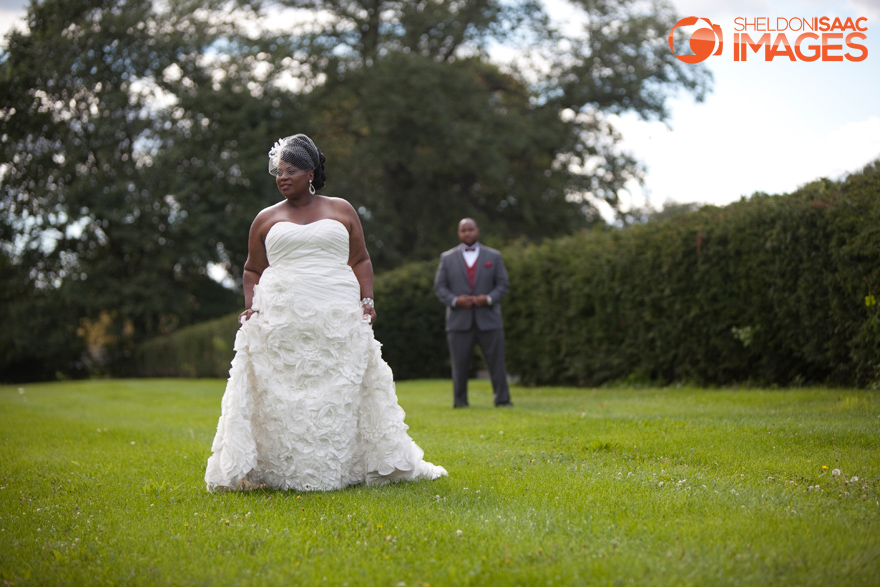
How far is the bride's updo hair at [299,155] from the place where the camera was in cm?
516

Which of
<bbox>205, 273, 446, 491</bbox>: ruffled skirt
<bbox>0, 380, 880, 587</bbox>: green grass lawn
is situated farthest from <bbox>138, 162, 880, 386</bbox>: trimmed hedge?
<bbox>205, 273, 446, 491</bbox>: ruffled skirt

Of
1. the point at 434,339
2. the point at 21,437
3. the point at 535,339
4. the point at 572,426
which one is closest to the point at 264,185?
the point at 434,339

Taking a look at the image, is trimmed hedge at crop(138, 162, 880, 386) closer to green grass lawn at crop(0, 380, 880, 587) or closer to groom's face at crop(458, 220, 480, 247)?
green grass lawn at crop(0, 380, 880, 587)

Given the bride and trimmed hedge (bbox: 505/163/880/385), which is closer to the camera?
the bride

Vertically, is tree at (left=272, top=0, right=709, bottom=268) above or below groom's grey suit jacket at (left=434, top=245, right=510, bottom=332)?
above

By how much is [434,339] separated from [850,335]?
37.9ft

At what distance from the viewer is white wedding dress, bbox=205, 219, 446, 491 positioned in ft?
15.9

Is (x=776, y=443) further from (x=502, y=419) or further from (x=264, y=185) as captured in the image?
(x=264, y=185)

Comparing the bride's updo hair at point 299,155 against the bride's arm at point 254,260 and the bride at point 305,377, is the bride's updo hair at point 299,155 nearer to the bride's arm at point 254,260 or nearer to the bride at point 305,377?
the bride at point 305,377

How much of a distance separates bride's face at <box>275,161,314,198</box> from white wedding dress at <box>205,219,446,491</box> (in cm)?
25

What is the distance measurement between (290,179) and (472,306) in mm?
5224

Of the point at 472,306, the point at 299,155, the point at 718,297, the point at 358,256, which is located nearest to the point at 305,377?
the point at 358,256

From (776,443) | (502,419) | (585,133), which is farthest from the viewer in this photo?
(585,133)

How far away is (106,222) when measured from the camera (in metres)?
29.9
